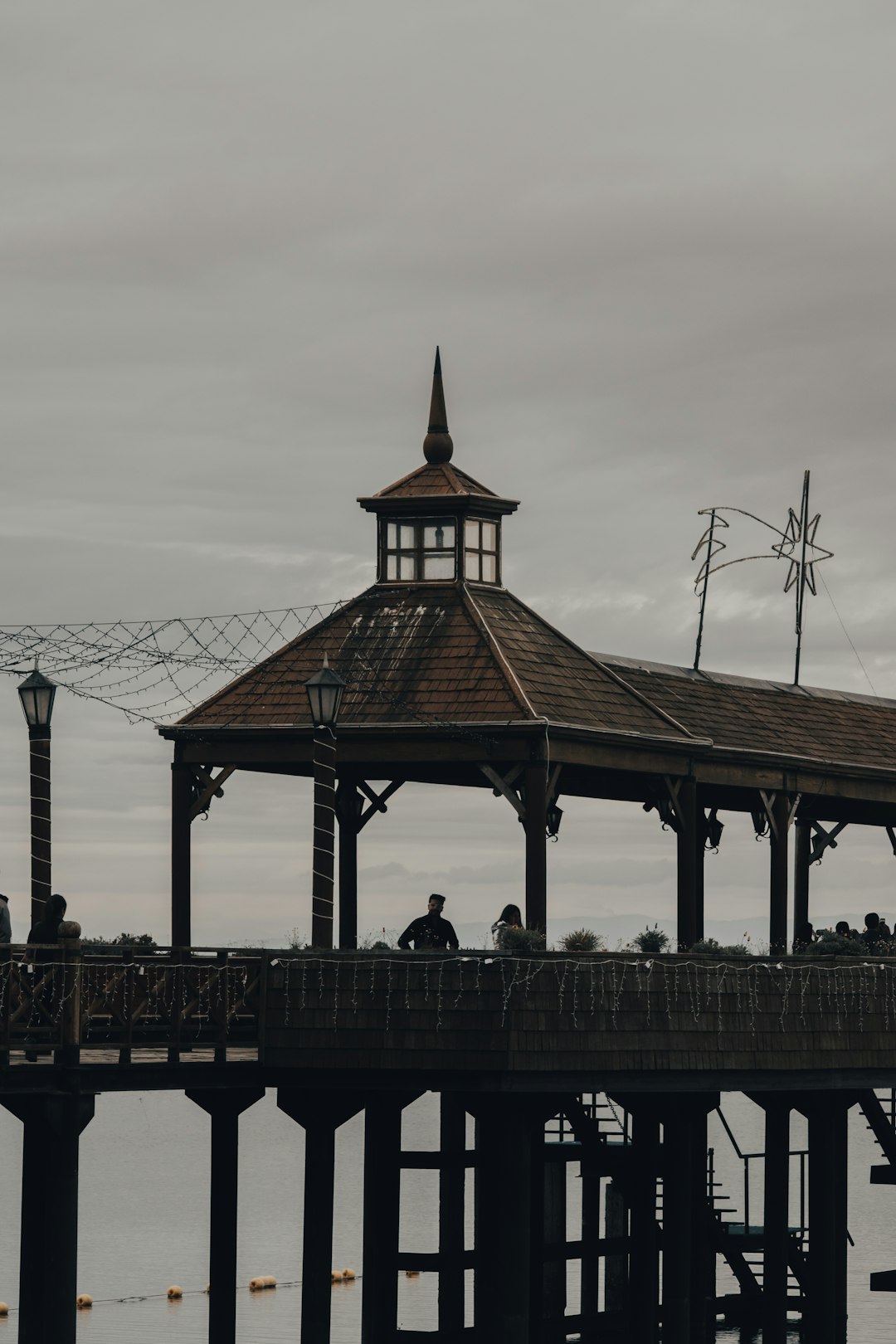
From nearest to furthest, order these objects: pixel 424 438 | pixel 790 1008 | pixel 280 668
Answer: pixel 790 1008 < pixel 280 668 < pixel 424 438

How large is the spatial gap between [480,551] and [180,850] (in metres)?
6.14

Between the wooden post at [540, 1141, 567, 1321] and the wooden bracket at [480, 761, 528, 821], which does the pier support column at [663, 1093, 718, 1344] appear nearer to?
the wooden bracket at [480, 761, 528, 821]

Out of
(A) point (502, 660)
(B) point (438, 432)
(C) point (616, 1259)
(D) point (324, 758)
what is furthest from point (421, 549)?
(C) point (616, 1259)

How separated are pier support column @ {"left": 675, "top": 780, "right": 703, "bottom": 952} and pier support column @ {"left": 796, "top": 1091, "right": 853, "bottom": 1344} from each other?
9.07 ft

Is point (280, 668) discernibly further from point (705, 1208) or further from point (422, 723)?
point (705, 1208)

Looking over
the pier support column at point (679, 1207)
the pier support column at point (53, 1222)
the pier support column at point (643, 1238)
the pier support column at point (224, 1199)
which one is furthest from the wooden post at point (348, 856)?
the pier support column at point (53, 1222)

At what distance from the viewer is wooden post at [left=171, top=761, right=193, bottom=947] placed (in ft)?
101

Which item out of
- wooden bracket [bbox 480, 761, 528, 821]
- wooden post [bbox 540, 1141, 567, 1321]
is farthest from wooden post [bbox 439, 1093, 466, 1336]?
wooden bracket [bbox 480, 761, 528, 821]

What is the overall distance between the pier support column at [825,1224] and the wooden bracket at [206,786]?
8898 millimetres

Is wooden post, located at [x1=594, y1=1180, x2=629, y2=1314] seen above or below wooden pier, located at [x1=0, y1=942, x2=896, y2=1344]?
below

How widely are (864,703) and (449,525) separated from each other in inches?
490

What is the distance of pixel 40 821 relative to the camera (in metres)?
26.6

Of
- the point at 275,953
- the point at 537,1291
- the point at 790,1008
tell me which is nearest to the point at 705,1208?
the point at 537,1291

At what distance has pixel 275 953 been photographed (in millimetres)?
26016
